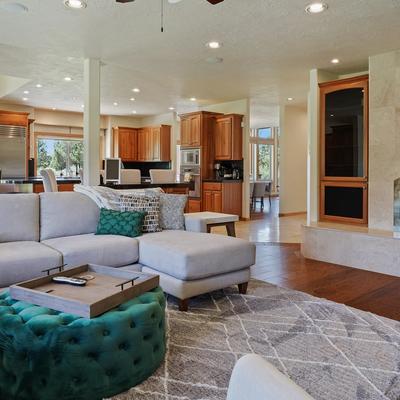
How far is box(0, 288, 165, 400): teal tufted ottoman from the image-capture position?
166cm

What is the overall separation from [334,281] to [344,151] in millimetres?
2235

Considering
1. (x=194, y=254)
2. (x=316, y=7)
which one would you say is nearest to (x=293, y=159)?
(x=316, y=7)

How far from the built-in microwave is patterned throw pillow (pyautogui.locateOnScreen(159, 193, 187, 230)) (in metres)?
4.68

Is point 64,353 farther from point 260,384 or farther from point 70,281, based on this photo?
point 260,384

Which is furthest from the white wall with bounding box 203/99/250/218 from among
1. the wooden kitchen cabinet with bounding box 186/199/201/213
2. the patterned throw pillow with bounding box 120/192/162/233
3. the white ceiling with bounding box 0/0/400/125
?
the patterned throw pillow with bounding box 120/192/162/233

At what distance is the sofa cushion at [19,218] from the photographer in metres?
3.19

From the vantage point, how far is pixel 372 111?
193 inches

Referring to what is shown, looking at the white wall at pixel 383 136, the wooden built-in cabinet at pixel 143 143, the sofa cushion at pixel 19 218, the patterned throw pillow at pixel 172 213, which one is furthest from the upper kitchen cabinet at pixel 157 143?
the sofa cushion at pixel 19 218

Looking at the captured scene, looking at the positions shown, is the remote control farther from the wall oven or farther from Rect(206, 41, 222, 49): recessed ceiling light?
the wall oven

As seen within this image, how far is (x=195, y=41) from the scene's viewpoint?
4.47 metres

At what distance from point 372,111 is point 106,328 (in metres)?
4.49

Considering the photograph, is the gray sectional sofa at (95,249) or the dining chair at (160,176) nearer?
the gray sectional sofa at (95,249)

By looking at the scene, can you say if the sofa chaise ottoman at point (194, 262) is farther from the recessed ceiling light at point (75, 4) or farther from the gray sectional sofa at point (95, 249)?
the recessed ceiling light at point (75, 4)

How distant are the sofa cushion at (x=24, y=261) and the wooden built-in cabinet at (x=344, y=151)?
400 cm
